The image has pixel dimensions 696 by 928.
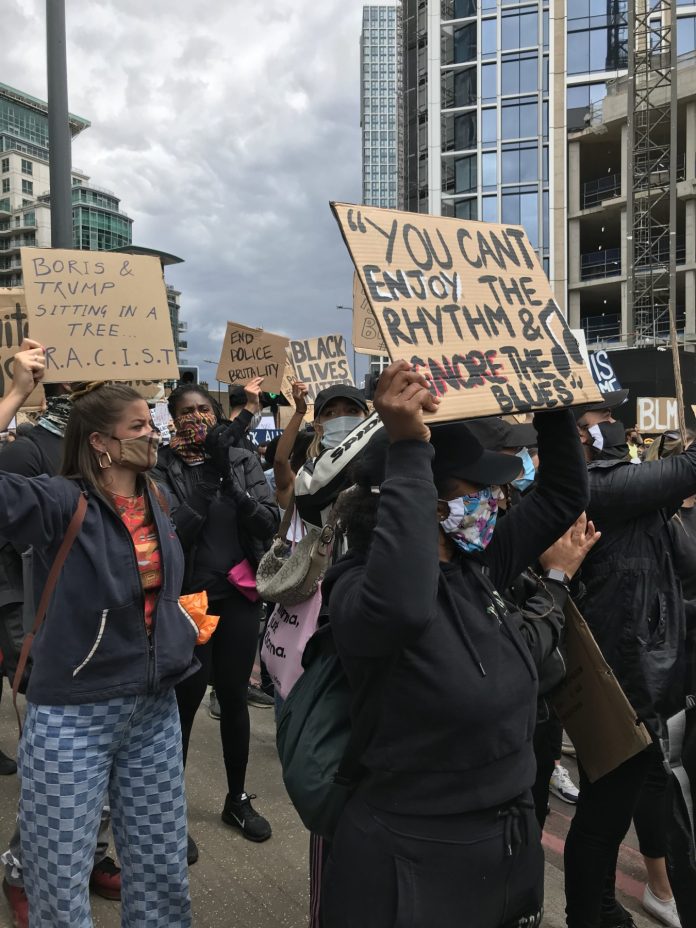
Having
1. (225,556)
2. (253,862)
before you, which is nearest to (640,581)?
(225,556)

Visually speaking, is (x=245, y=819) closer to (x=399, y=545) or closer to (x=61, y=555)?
(x=61, y=555)

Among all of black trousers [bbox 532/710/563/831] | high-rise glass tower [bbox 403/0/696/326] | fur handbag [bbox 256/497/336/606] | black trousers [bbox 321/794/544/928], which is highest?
high-rise glass tower [bbox 403/0/696/326]

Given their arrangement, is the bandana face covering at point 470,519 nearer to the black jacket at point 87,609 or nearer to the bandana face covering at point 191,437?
the black jacket at point 87,609

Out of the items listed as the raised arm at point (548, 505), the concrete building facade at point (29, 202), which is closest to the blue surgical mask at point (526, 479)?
the raised arm at point (548, 505)

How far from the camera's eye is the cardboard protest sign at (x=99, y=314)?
Result: 3.62m

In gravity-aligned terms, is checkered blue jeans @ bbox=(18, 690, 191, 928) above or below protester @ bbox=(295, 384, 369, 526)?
below

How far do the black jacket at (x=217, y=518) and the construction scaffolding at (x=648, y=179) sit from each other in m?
38.3

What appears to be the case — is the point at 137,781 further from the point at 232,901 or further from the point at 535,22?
the point at 535,22

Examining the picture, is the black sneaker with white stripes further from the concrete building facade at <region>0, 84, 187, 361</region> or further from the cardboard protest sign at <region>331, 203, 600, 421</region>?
the concrete building facade at <region>0, 84, 187, 361</region>

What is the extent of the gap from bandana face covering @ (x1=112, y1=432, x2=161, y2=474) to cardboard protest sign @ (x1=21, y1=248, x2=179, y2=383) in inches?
43.2

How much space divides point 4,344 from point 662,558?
3354 mm

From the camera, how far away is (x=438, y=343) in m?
1.87

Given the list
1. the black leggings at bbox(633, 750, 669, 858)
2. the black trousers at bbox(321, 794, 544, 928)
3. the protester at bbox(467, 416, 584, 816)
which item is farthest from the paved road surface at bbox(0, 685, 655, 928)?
the black trousers at bbox(321, 794, 544, 928)

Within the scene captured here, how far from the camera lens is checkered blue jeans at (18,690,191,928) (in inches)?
89.9
